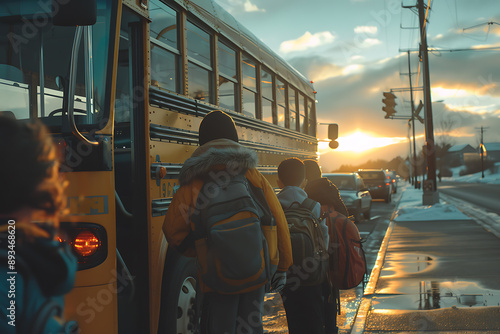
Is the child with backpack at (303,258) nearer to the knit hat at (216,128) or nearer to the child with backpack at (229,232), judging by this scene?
the child with backpack at (229,232)

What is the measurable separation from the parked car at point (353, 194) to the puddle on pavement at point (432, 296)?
9065 millimetres

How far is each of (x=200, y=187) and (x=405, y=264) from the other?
6449 millimetres

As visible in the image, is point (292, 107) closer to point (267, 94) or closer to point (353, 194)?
point (267, 94)

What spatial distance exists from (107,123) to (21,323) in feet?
6.42

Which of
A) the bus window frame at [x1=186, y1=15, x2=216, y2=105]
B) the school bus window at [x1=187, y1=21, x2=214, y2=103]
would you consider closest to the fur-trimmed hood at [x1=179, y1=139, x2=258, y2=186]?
the bus window frame at [x1=186, y1=15, x2=216, y2=105]

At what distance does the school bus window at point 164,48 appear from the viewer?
416cm

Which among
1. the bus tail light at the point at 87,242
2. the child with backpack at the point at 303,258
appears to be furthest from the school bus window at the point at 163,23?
the bus tail light at the point at 87,242

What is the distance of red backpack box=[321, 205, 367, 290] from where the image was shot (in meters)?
4.23

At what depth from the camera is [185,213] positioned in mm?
3033

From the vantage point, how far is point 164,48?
430cm

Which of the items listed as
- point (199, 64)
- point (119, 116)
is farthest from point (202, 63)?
point (119, 116)

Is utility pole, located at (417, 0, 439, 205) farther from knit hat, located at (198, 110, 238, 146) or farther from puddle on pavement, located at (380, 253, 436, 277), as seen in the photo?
knit hat, located at (198, 110, 238, 146)

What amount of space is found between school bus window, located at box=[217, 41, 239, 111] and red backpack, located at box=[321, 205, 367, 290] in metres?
1.87

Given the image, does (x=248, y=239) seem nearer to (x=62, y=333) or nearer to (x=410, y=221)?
(x=62, y=333)
